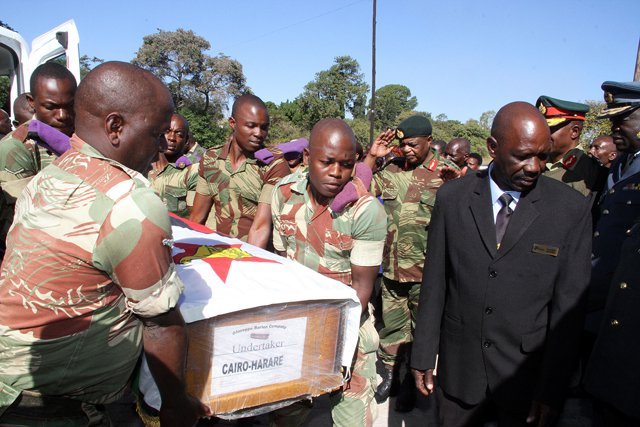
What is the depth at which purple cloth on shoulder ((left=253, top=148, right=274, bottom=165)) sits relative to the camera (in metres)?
3.78

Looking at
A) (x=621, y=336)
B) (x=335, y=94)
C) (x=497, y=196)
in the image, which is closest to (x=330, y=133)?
(x=497, y=196)

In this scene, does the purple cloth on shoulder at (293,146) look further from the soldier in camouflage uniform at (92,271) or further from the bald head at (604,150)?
the bald head at (604,150)

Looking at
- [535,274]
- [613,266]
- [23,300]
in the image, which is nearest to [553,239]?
[535,274]

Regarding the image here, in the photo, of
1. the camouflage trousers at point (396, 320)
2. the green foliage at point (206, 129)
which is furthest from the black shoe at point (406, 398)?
the green foliage at point (206, 129)

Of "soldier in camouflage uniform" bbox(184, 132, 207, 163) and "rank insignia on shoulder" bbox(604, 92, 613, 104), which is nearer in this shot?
"rank insignia on shoulder" bbox(604, 92, 613, 104)

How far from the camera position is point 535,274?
1.95 metres

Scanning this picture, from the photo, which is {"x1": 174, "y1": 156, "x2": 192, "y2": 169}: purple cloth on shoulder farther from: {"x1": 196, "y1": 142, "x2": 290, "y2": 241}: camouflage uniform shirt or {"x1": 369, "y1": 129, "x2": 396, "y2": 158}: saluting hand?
{"x1": 369, "y1": 129, "x2": 396, "y2": 158}: saluting hand

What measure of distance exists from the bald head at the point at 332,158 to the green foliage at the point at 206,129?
24.2 m

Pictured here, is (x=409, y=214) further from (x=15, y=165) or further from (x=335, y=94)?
(x=335, y=94)

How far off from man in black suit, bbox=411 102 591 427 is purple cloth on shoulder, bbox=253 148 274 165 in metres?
1.99

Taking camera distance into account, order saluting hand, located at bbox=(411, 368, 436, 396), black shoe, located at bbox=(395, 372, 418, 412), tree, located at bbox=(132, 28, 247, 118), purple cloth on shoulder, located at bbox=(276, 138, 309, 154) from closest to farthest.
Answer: saluting hand, located at bbox=(411, 368, 436, 396), black shoe, located at bbox=(395, 372, 418, 412), purple cloth on shoulder, located at bbox=(276, 138, 309, 154), tree, located at bbox=(132, 28, 247, 118)

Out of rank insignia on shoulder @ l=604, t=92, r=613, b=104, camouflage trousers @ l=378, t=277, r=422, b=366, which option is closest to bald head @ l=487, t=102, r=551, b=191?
rank insignia on shoulder @ l=604, t=92, r=613, b=104

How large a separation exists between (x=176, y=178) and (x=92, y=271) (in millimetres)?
3411

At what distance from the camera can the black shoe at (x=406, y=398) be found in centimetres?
361
